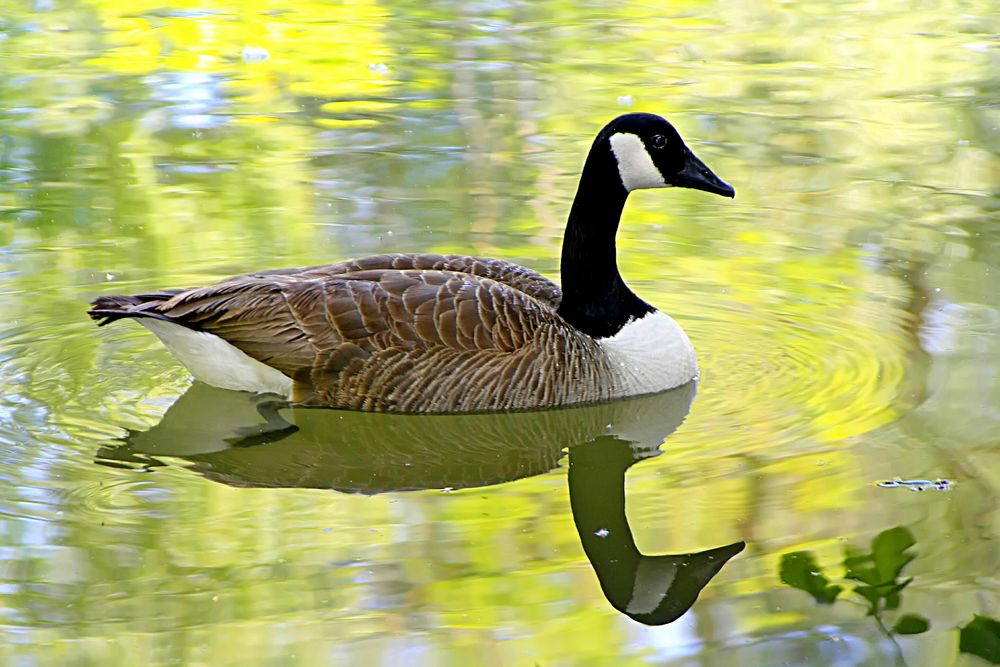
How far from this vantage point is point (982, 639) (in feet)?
10.7

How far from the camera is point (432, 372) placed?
791 centimetres

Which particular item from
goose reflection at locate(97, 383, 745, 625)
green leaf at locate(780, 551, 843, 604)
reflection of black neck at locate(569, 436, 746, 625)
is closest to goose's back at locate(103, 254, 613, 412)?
goose reflection at locate(97, 383, 745, 625)

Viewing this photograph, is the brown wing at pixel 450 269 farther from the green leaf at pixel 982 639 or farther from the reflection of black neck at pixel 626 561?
the green leaf at pixel 982 639

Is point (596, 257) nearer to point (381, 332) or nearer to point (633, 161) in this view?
point (633, 161)

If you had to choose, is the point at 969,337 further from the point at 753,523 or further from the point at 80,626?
the point at 80,626

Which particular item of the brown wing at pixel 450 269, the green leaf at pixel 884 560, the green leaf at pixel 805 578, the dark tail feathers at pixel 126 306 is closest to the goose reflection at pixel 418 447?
the dark tail feathers at pixel 126 306

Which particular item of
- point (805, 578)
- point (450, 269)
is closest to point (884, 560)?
point (805, 578)

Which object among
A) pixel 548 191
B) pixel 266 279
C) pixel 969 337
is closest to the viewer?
pixel 266 279

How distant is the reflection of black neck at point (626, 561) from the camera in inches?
234

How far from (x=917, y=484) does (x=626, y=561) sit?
159cm

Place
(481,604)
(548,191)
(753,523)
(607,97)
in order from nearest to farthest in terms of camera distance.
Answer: (481,604), (753,523), (548,191), (607,97)

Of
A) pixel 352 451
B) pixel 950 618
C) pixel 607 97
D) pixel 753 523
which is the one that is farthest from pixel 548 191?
pixel 950 618

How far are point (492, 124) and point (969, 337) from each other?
6.43 meters

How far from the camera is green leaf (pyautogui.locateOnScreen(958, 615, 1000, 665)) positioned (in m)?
3.23
